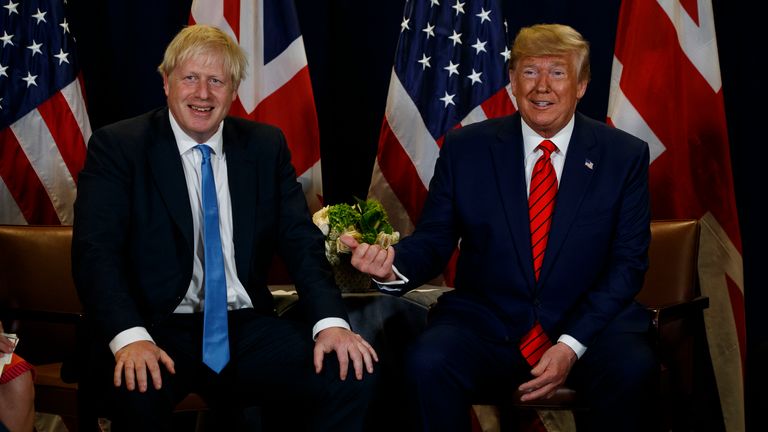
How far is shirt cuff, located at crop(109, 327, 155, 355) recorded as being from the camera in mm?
2568

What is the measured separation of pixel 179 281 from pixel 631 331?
58.2 inches

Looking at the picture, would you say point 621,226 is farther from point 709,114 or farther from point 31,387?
point 31,387

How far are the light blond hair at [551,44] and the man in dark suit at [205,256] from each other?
36.6 inches

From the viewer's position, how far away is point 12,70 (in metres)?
4.21

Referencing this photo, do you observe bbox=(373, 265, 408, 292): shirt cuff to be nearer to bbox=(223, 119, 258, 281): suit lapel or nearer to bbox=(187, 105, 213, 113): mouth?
bbox=(223, 119, 258, 281): suit lapel

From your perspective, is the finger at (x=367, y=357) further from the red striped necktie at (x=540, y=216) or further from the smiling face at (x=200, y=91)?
the smiling face at (x=200, y=91)

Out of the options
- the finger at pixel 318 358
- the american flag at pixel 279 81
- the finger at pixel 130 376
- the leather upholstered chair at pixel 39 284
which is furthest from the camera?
the american flag at pixel 279 81

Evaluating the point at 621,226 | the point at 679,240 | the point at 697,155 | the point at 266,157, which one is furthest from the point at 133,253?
the point at 697,155

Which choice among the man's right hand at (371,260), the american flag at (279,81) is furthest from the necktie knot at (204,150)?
the american flag at (279,81)

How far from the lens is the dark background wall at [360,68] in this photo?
446 centimetres

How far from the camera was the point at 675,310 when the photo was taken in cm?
324

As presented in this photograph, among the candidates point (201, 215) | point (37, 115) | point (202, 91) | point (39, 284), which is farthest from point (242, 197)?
point (37, 115)

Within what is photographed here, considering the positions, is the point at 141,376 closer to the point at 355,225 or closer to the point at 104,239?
the point at 104,239

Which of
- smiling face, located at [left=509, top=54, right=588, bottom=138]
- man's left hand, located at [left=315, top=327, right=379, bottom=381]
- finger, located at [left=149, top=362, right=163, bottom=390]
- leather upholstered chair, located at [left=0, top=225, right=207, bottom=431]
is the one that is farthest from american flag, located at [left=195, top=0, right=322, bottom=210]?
finger, located at [left=149, top=362, right=163, bottom=390]
